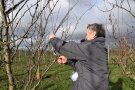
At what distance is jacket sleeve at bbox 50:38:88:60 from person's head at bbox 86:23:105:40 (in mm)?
216

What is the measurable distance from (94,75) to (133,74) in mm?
11673

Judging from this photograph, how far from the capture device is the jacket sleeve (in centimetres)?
399

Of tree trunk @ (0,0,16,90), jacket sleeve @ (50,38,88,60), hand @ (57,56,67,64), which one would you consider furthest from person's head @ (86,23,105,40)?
tree trunk @ (0,0,16,90)

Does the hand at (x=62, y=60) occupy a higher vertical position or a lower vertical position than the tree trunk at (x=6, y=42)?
lower

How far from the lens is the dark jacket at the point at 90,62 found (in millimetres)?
4125

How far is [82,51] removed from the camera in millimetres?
4125

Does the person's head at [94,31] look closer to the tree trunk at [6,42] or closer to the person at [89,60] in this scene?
the person at [89,60]

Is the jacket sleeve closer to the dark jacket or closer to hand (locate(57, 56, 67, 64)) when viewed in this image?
the dark jacket

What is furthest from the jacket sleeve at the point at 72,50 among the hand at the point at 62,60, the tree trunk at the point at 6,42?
the tree trunk at the point at 6,42

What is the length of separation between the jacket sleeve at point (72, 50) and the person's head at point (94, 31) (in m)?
0.22

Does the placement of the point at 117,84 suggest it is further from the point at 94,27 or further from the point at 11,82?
the point at 11,82

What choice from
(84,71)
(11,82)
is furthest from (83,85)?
(11,82)

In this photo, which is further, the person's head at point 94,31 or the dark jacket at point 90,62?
the person's head at point 94,31

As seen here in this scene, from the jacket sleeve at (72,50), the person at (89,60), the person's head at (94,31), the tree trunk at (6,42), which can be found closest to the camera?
the tree trunk at (6,42)
